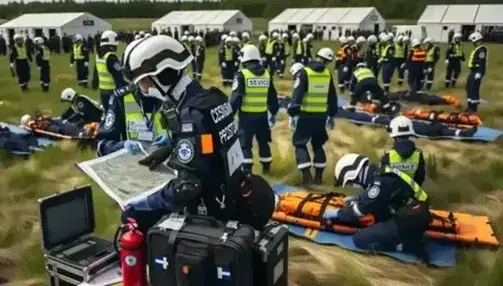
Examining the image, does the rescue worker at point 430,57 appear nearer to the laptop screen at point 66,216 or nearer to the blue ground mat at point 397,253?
the blue ground mat at point 397,253

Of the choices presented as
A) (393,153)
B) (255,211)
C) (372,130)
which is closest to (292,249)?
(393,153)

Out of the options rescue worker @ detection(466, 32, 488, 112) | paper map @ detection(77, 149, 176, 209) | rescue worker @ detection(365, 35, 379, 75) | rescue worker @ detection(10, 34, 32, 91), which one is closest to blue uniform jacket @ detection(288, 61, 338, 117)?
paper map @ detection(77, 149, 176, 209)

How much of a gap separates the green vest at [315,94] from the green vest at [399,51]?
8856 millimetres

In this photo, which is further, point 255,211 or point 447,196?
point 447,196

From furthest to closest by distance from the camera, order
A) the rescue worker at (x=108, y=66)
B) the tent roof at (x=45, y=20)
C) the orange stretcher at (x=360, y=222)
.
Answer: the tent roof at (x=45, y=20), the rescue worker at (x=108, y=66), the orange stretcher at (x=360, y=222)

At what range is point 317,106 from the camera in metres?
6.58

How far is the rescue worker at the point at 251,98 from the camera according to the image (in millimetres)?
6629

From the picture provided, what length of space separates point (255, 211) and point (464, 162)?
17.7 ft

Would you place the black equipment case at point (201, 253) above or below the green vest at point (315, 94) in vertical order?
below

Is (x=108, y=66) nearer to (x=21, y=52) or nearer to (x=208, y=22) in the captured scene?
(x=21, y=52)

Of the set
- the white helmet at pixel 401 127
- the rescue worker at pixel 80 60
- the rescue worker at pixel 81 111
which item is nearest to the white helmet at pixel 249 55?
the white helmet at pixel 401 127

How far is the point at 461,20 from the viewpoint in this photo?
31359mm

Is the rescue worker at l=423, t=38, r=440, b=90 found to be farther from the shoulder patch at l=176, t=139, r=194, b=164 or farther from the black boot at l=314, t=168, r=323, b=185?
the shoulder patch at l=176, t=139, r=194, b=164

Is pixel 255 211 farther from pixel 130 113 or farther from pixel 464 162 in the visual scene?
pixel 464 162
